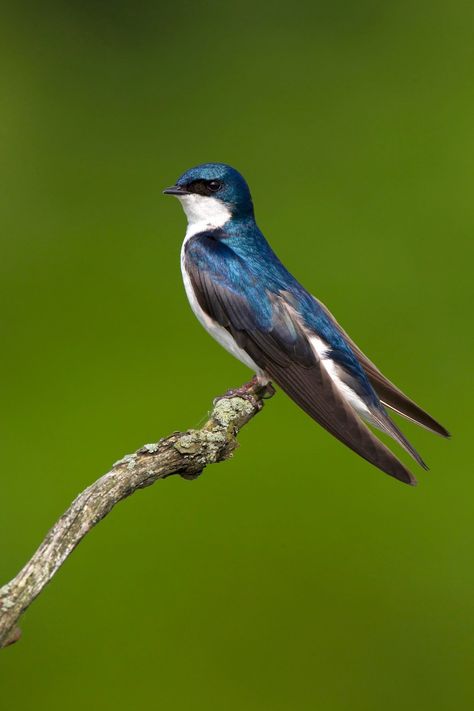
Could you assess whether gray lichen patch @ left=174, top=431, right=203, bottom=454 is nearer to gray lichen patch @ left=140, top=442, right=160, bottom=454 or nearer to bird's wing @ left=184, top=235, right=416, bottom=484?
gray lichen patch @ left=140, top=442, right=160, bottom=454

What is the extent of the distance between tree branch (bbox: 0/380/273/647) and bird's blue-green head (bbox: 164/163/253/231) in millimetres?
520

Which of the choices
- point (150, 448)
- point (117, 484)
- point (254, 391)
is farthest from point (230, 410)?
point (117, 484)

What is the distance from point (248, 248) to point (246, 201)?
0.12m

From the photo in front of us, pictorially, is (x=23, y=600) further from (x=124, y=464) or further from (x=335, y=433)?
(x=335, y=433)

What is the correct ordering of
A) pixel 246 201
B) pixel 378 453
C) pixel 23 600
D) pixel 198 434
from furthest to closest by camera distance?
pixel 246 201, pixel 378 453, pixel 198 434, pixel 23 600

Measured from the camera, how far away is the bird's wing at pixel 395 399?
7.67ft

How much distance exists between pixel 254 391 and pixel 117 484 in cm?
76

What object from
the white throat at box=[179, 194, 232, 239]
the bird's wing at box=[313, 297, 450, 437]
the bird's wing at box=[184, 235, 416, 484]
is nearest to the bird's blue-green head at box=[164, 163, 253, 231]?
the white throat at box=[179, 194, 232, 239]

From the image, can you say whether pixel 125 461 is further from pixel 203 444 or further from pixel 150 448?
pixel 203 444

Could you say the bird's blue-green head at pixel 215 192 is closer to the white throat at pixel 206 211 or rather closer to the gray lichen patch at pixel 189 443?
the white throat at pixel 206 211

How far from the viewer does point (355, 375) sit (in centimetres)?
232

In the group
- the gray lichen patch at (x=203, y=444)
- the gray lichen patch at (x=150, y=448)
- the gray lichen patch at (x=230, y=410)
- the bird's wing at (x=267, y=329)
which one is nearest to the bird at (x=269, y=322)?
the bird's wing at (x=267, y=329)

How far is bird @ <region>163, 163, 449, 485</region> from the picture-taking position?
2.25 metres

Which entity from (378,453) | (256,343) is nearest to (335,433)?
(378,453)
